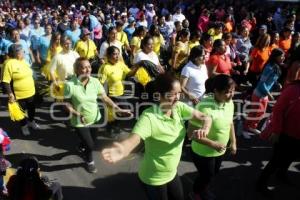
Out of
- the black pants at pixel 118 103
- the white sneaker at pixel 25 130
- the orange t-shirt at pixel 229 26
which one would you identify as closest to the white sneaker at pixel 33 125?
the white sneaker at pixel 25 130

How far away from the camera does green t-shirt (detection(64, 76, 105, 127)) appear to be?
5324 mm

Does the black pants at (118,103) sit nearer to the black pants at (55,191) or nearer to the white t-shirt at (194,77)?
the white t-shirt at (194,77)

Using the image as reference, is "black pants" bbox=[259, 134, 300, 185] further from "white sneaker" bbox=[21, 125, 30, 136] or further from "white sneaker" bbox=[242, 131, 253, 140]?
"white sneaker" bbox=[21, 125, 30, 136]

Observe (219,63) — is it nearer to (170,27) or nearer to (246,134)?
(246,134)

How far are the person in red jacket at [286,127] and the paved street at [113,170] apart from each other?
599 millimetres

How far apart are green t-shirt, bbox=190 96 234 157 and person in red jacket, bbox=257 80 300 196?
21.8 inches

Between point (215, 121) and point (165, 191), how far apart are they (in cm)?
102

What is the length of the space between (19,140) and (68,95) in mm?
2188

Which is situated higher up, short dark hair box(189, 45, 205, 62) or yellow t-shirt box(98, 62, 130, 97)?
short dark hair box(189, 45, 205, 62)

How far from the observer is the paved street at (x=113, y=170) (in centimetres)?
532

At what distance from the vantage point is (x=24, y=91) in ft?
22.9

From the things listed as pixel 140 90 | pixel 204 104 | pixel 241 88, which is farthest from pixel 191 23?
pixel 204 104

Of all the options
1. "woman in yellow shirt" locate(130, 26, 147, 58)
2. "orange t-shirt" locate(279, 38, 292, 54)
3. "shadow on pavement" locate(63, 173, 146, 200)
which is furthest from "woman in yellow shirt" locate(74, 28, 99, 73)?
"orange t-shirt" locate(279, 38, 292, 54)

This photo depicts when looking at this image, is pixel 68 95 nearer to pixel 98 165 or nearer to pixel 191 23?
pixel 98 165
